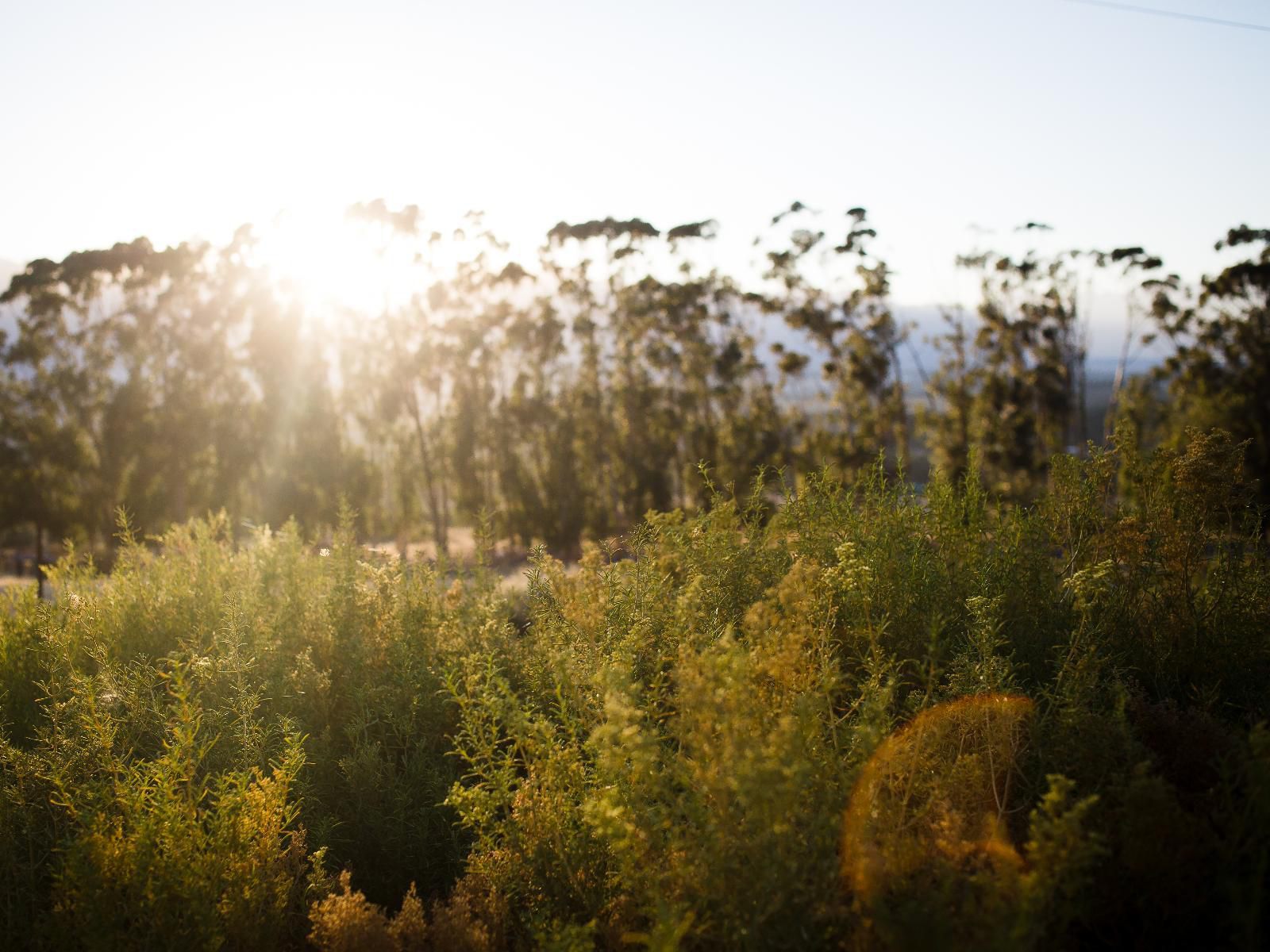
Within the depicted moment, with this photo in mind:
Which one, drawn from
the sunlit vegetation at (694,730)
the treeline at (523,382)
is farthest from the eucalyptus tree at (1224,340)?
the sunlit vegetation at (694,730)

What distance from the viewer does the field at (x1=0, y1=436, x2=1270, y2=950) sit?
260 centimetres

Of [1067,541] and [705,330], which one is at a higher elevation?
[705,330]

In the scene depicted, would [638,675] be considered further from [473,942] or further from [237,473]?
[237,473]

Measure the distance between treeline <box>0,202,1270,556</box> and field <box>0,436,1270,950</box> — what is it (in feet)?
83.7

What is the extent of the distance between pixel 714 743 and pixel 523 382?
32.9 metres

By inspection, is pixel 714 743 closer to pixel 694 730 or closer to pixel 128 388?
pixel 694 730

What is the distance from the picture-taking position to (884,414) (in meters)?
33.2

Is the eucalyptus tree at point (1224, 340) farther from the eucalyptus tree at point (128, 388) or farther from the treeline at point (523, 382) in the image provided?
the eucalyptus tree at point (128, 388)

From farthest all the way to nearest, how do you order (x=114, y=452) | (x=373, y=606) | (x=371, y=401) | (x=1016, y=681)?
(x=371, y=401), (x=114, y=452), (x=373, y=606), (x=1016, y=681)

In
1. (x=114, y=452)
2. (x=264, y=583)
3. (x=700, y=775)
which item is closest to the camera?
(x=700, y=775)

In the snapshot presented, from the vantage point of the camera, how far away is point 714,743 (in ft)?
9.32

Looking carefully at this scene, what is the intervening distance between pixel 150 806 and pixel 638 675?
6.74 ft

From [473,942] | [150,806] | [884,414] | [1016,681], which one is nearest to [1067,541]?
[1016,681]

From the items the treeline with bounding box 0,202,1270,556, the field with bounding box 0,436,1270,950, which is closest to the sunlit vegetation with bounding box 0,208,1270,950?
the field with bounding box 0,436,1270,950
